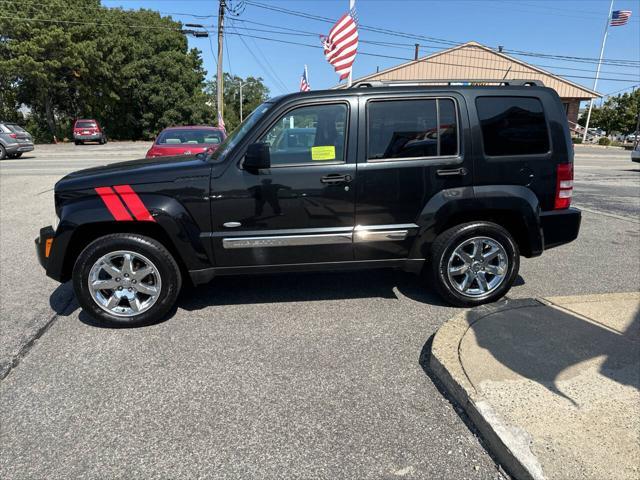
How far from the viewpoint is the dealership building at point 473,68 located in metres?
38.2

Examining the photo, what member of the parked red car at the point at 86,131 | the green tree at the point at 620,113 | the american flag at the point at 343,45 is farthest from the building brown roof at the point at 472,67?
the american flag at the point at 343,45

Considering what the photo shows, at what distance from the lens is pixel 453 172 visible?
3779 millimetres

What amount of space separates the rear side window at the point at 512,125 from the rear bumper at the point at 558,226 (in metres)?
0.60

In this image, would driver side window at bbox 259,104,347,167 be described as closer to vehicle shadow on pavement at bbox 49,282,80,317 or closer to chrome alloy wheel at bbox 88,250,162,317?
chrome alloy wheel at bbox 88,250,162,317

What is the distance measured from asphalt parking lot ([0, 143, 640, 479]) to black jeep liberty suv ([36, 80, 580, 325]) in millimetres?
457

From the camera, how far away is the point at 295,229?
3699 mm

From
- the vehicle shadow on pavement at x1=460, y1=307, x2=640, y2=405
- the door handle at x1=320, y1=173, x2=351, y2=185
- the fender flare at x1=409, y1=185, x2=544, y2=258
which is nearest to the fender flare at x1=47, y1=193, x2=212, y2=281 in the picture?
the door handle at x1=320, y1=173, x2=351, y2=185

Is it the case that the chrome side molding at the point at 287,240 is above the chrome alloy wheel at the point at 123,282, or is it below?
above

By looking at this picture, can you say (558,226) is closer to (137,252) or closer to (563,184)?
(563,184)

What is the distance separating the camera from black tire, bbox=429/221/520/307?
3.87 m

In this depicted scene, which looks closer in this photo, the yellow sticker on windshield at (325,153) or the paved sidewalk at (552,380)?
the paved sidewalk at (552,380)

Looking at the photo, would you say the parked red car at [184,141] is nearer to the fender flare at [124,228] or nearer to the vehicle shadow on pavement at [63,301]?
the vehicle shadow on pavement at [63,301]

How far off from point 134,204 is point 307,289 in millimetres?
1873

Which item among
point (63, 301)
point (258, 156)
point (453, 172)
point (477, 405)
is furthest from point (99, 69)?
point (477, 405)
